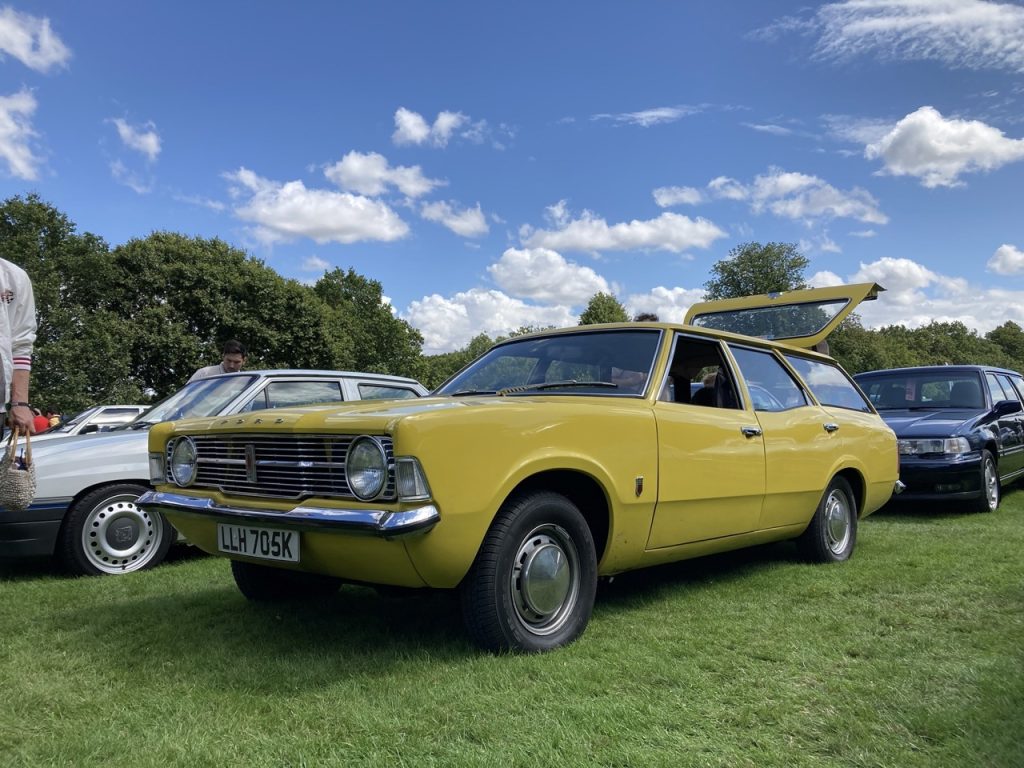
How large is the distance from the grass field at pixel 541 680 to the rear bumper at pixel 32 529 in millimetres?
623

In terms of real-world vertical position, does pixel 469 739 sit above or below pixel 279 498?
below

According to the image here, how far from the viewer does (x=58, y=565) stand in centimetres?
597

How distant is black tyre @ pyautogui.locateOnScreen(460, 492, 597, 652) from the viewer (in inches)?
121

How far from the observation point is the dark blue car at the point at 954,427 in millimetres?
7863

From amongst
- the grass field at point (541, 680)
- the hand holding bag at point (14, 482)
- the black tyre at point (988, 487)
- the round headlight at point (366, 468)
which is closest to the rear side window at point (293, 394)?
the grass field at point (541, 680)

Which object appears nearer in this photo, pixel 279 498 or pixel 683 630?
pixel 279 498

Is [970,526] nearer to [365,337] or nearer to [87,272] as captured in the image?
[87,272]

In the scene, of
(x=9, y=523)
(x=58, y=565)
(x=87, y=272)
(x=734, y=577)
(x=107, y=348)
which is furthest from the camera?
(x=87, y=272)

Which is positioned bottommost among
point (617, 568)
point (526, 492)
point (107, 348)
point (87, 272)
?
point (617, 568)

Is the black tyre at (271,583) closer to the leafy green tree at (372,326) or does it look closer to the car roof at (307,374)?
the car roof at (307,374)

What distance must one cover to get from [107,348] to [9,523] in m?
23.6

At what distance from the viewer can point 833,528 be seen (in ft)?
17.7

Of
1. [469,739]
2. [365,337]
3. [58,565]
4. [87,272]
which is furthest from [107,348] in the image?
[469,739]

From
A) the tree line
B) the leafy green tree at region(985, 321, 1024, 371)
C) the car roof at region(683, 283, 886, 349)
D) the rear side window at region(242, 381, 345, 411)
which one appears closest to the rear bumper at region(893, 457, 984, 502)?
the car roof at region(683, 283, 886, 349)
